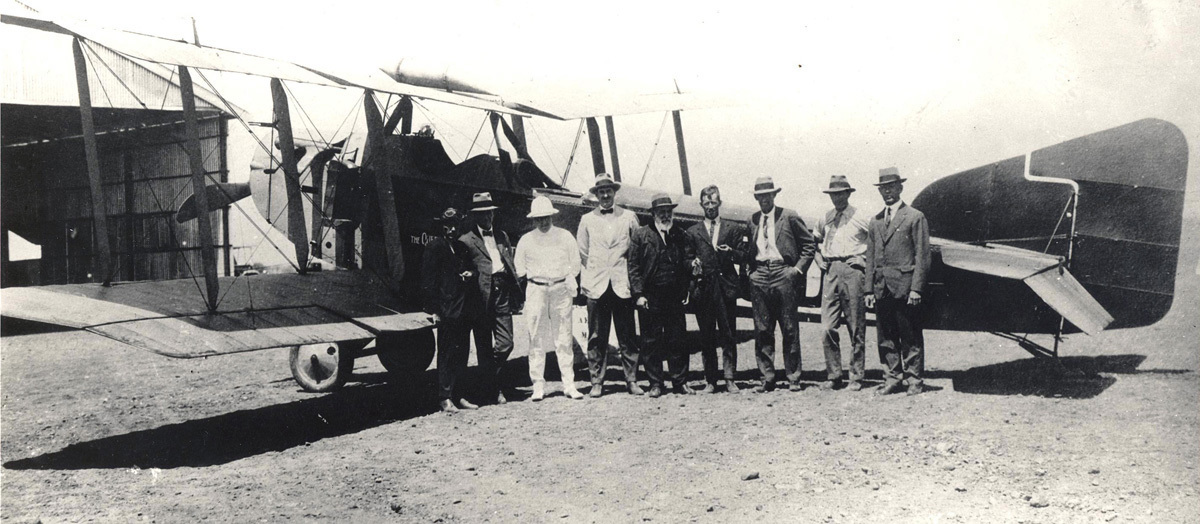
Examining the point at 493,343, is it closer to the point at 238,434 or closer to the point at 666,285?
the point at 666,285

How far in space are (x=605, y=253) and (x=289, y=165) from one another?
3195 millimetres

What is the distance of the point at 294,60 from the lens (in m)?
8.37

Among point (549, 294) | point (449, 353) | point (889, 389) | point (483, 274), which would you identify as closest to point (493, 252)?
point (483, 274)

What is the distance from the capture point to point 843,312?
23.0ft

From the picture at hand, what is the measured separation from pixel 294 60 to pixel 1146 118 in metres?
8.74

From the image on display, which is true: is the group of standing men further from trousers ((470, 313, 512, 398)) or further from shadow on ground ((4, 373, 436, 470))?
shadow on ground ((4, 373, 436, 470))

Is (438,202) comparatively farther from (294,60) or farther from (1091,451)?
(1091,451)

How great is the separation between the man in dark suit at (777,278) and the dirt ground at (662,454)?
0.39 meters

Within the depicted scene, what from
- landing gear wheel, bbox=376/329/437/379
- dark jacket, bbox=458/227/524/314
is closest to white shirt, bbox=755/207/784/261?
dark jacket, bbox=458/227/524/314

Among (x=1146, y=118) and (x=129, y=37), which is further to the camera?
(x=129, y=37)

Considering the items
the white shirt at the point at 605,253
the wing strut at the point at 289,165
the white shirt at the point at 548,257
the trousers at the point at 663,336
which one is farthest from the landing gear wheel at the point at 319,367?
the trousers at the point at 663,336

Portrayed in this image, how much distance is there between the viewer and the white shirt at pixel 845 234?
22.8ft

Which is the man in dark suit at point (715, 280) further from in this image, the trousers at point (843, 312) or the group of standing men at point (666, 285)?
the trousers at point (843, 312)

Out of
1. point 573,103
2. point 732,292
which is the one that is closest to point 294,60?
point 573,103
